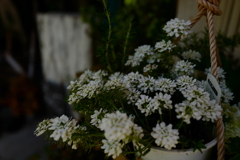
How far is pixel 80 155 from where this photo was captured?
52.9 inches

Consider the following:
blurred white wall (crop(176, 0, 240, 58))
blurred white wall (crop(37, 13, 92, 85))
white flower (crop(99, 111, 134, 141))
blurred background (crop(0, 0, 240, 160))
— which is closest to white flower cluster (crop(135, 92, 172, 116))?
white flower (crop(99, 111, 134, 141))

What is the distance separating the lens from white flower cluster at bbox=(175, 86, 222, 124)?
22.1 inches

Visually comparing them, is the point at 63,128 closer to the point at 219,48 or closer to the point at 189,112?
the point at 189,112

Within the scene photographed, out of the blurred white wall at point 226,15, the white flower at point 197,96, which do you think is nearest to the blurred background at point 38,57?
the blurred white wall at point 226,15

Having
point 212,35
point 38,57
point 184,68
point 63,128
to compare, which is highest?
point 212,35

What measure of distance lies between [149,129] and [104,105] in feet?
0.54

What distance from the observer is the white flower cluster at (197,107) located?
22.1 inches

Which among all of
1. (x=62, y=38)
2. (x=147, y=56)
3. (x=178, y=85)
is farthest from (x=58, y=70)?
(x=178, y=85)

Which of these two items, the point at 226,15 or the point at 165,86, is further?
the point at 226,15

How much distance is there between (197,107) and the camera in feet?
1.92

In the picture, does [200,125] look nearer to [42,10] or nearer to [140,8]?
[140,8]

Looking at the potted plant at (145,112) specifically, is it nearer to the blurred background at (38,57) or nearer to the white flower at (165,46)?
the white flower at (165,46)

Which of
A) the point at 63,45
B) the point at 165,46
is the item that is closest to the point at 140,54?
the point at 165,46

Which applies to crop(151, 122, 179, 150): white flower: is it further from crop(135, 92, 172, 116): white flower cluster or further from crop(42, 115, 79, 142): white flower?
crop(42, 115, 79, 142): white flower
